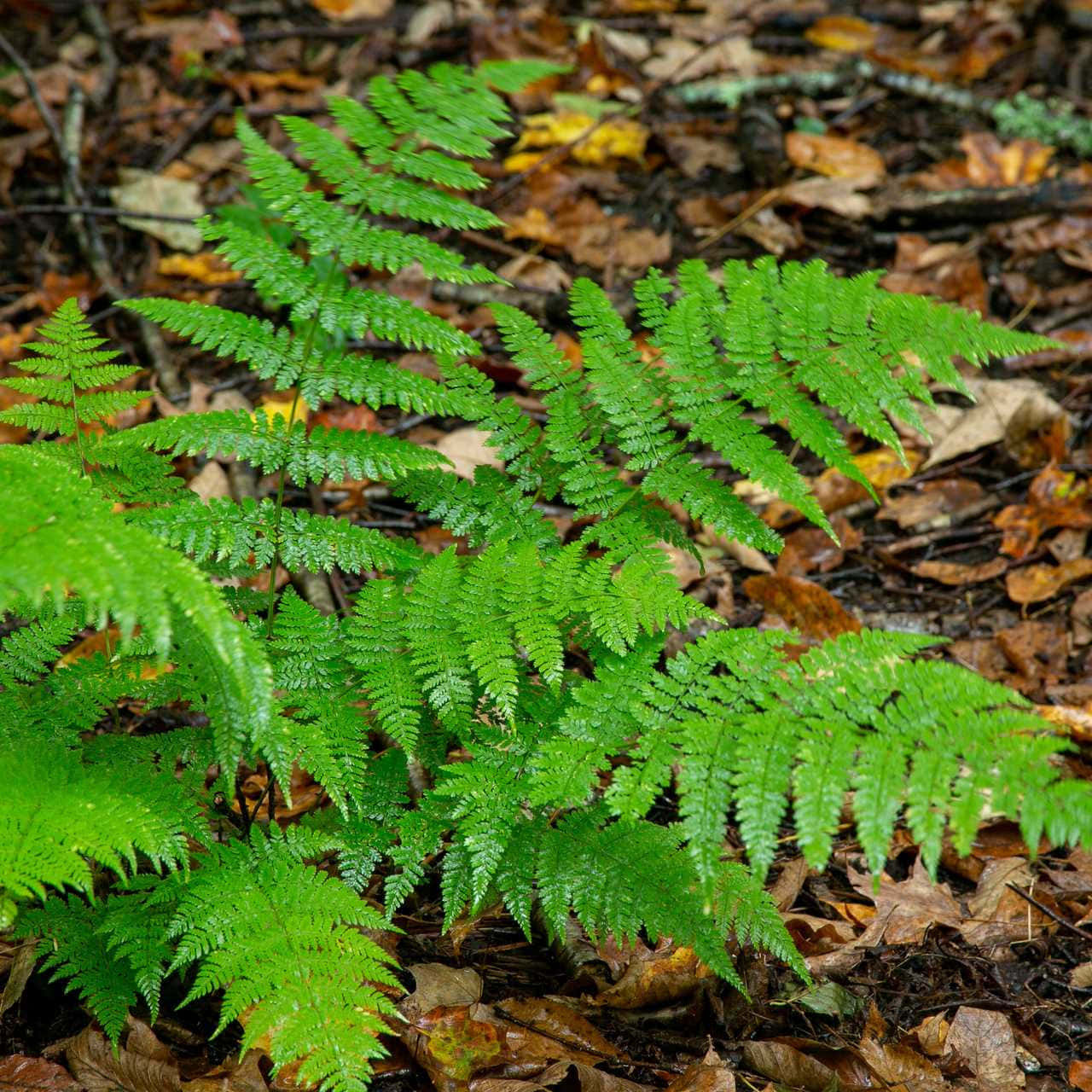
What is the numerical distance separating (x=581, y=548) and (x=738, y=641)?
464 millimetres

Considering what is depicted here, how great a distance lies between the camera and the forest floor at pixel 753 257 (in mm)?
2496

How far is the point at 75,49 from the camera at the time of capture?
21.3 feet

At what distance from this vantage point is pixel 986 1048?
2.50 meters

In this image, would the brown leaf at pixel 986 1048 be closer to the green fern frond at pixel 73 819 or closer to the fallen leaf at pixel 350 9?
the green fern frond at pixel 73 819

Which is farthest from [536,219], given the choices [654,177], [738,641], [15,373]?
[738,641]

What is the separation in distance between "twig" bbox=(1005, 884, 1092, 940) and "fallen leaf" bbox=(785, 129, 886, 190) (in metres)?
3.80

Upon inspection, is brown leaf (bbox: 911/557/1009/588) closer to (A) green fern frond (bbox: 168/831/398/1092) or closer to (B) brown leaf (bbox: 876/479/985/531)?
(B) brown leaf (bbox: 876/479/985/531)

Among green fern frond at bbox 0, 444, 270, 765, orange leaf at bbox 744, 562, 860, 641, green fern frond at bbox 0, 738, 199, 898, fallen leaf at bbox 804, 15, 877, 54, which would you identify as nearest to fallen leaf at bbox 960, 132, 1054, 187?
fallen leaf at bbox 804, 15, 877, 54

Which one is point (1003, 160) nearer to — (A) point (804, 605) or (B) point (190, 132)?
(A) point (804, 605)

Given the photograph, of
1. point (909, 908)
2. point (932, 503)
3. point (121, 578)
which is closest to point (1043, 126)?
point (932, 503)

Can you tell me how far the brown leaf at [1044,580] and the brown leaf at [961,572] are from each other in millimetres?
71

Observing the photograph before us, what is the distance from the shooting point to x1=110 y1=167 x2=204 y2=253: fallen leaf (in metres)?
5.28

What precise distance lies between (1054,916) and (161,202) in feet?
16.5

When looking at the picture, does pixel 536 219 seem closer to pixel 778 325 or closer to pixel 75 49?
pixel 778 325
